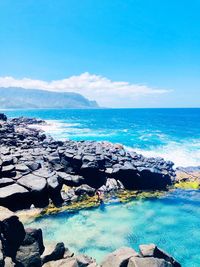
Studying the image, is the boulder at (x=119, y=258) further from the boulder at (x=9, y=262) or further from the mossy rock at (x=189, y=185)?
the mossy rock at (x=189, y=185)

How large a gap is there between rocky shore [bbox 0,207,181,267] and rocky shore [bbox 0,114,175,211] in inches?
348

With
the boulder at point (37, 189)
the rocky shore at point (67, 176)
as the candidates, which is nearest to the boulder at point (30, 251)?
the rocky shore at point (67, 176)

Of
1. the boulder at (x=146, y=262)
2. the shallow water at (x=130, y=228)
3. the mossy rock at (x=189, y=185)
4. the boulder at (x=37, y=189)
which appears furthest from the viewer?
the mossy rock at (x=189, y=185)

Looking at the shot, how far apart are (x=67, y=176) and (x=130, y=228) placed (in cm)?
908

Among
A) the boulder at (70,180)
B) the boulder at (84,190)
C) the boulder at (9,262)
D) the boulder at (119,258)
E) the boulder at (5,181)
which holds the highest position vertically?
the boulder at (9,262)

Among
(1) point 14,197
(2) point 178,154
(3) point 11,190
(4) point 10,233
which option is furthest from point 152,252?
(2) point 178,154

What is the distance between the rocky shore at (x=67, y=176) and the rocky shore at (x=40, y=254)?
883cm

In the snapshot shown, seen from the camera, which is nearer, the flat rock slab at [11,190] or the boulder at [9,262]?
the boulder at [9,262]

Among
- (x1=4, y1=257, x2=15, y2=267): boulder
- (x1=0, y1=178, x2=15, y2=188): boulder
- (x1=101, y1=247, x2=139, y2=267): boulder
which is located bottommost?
(x1=101, y1=247, x2=139, y2=267): boulder

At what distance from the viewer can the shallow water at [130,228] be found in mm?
17297

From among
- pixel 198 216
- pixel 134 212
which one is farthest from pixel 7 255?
pixel 198 216

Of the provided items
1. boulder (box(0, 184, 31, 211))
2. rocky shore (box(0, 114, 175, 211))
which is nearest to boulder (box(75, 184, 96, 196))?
rocky shore (box(0, 114, 175, 211))

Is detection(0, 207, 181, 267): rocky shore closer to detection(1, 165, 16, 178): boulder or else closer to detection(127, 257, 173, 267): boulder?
detection(127, 257, 173, 267): boulder

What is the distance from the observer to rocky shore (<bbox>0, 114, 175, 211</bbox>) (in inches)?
886
